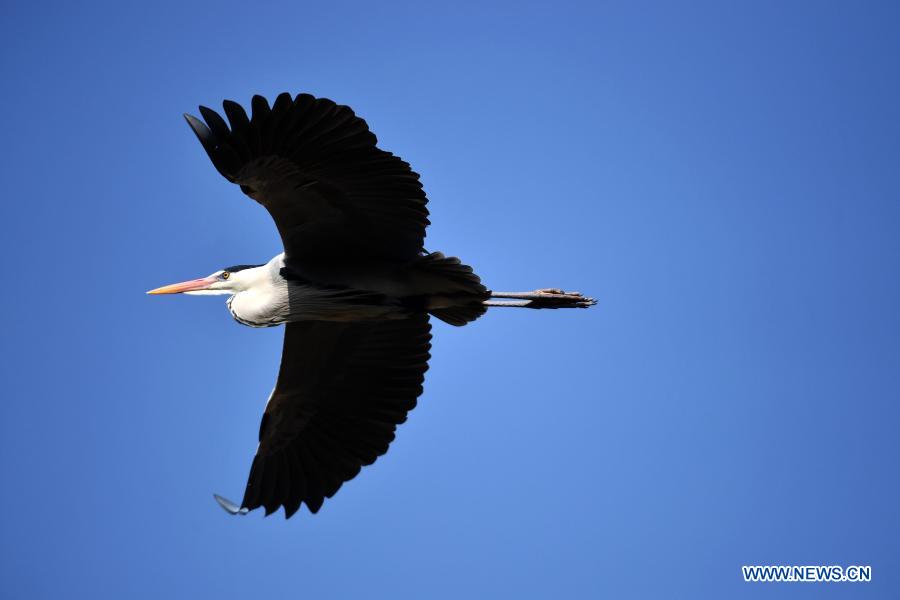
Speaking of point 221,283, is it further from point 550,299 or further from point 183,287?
point 550,299

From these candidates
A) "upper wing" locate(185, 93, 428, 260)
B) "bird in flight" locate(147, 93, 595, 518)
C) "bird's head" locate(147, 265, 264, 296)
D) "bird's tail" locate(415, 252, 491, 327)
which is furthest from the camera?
"bird's head" locate(147, 265, 264, 296)

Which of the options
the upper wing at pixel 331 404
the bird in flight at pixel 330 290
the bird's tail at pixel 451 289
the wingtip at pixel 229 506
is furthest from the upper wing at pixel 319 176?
the wingtip at pixel 229 506

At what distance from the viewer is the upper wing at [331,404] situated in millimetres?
8078

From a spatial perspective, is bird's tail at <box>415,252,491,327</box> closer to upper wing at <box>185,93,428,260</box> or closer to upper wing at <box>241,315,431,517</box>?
upper wing at <box>185,93,428,260</box>

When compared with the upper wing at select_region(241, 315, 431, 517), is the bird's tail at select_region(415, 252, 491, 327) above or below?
above

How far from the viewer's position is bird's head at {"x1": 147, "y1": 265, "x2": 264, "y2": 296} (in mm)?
7684

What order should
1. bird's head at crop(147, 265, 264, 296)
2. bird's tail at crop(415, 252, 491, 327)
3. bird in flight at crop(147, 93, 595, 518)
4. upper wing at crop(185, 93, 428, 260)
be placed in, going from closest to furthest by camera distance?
1. upper wing at crop(185, 93, 428, 260)
2. bird in flight at crop(147, 93, 595, 518)
3. bird's tail at crop(415, 252, 491, 327)
4. bird's head at crop(147, 265, 264, 296)

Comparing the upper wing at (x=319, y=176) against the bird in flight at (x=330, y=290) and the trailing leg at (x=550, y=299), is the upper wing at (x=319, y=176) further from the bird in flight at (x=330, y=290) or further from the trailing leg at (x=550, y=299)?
the trailing leg at (x=550, y=299)

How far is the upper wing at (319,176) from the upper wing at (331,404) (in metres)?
0.88

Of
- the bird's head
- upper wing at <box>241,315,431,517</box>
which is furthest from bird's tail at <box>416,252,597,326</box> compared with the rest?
the bird's head

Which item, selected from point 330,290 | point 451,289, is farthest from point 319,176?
point 451,289

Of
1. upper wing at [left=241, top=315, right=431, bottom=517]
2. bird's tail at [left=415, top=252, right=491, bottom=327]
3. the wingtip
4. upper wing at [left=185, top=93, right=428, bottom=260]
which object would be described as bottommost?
the wingtip

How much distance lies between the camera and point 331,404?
27.2 feet

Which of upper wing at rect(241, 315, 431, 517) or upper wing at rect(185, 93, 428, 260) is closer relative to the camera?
upper wing at rect(185, 93, 428, 260)
